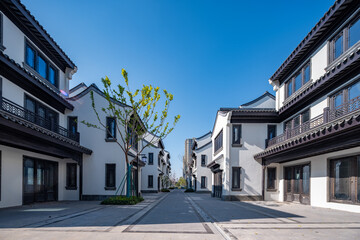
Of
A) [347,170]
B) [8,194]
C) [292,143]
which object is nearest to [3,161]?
[8,194]

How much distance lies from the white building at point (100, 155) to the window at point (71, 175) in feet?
2.47

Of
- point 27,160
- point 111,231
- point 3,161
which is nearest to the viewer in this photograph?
point 111,231

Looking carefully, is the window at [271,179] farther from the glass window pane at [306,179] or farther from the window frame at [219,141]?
the window frame at [219,141]

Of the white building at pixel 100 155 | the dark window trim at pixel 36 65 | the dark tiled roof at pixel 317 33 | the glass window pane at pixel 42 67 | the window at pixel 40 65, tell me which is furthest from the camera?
the white building at pixel 100 155

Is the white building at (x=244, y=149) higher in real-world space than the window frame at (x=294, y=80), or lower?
lower

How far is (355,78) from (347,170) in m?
4.16

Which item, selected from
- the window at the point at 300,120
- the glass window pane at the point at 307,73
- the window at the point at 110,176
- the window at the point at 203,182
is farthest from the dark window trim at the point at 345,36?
the window at the point at 203,182

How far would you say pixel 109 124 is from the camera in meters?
17.2

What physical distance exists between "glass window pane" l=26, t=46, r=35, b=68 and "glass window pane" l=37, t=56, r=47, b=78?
566 millimetres

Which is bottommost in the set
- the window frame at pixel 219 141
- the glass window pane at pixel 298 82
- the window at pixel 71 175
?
the window at pixel 71 175

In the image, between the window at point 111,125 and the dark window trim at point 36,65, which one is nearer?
the dark window trim at point 36,65

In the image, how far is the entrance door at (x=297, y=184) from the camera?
1420 centimetres

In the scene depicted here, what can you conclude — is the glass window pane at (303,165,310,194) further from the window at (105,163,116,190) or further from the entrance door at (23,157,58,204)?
the entrance door at (23,157,58,204)

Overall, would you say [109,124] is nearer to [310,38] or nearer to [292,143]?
[292,143]
